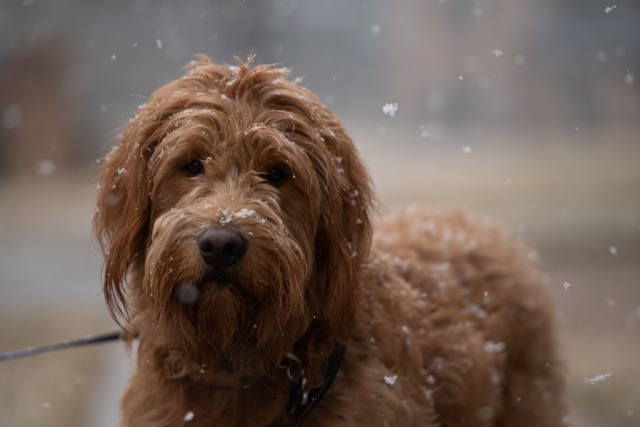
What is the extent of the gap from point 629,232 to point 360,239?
12.0m

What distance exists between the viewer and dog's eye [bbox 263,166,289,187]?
4320 millimetres

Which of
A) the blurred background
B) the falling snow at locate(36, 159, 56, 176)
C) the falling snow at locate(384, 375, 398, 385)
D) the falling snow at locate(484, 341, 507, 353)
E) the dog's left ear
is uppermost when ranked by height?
the dog's left ear

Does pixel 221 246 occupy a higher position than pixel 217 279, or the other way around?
pixel 221 246

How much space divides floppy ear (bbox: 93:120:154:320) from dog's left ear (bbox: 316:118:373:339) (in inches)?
32.6

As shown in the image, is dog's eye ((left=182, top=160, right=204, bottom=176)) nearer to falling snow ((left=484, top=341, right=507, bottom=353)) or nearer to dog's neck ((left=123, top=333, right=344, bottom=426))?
dog's neck ((left=123, top=333, right=344, bottom=426))

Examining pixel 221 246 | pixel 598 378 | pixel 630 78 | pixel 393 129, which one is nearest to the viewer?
pixel 221 246

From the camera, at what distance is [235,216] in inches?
154

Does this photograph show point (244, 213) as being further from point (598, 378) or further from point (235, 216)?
point (598, 378)

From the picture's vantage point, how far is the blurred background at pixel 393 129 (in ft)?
33.9

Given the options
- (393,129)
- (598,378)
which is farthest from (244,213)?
(393,129)

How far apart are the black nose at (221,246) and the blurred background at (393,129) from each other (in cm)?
161

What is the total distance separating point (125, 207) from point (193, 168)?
402 millimetres

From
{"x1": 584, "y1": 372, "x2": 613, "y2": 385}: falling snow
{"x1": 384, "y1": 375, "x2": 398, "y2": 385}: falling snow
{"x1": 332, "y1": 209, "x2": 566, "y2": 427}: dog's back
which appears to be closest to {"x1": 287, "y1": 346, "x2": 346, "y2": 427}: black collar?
{"x1": 332, "y1": 209, "x2": 566, "y2": 427}: dog's back

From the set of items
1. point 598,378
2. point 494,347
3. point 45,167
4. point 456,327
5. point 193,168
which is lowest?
point 45,167
